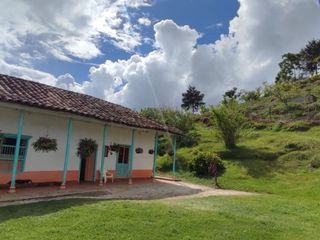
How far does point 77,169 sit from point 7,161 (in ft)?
11.6

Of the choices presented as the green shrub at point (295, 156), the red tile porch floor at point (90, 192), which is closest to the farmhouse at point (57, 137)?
the red tile porch floor at point (90, 192)

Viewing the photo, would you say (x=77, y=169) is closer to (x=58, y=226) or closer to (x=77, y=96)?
(x=77, y=96)

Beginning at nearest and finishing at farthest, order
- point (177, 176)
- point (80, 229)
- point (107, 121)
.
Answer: point (80, 229) < point (107, 121) < point (177, 176)

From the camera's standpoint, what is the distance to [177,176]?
22.0m

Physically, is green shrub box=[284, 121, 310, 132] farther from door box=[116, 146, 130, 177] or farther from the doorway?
the doorway

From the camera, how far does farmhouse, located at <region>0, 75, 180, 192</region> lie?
13234 millimetres

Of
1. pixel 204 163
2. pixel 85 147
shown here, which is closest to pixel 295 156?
pixel 204 163

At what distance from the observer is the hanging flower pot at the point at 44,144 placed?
14281mm

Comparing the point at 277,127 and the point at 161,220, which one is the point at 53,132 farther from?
the point at 277,127

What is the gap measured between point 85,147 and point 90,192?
334 cm

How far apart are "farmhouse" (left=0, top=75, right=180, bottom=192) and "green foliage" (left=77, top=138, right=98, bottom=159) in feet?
0.46

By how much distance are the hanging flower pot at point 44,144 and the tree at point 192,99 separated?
180 feet

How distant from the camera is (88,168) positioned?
17406 mm

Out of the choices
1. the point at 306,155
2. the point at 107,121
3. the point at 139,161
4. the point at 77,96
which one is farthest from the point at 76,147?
the point at 306,155
